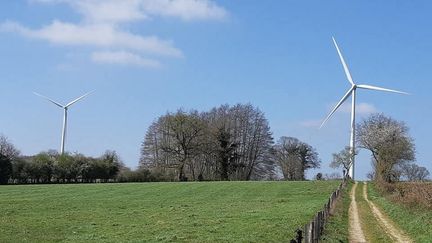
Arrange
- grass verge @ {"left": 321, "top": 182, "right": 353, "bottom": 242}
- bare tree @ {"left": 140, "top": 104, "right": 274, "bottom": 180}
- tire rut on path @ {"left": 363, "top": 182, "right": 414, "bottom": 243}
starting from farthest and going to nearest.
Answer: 1. bare tree @ {"left": 140, "top": 104, "right": 274, "bottom": 180}
2. tire rut on path @ {"left": 363, "top": 182, "right": 414, "bottom": 243}
3. grass verge @ {"left": 321, "top": 182, "right": 353, "bottom": 242}

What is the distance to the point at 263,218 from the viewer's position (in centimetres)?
3350

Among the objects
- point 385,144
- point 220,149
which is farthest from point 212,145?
point 385,144

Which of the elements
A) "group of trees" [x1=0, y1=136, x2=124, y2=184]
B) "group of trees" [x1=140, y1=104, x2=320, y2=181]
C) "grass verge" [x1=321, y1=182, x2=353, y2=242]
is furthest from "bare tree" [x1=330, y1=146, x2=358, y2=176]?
"grass verge" [x1=321, y1=182, x2=353, y2=242]

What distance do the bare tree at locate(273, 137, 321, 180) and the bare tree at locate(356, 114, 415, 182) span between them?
96.4ft

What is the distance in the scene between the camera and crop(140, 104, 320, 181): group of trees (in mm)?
132625

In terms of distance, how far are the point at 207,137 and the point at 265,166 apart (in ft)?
59.8

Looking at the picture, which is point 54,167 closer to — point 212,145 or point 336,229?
point 212,145

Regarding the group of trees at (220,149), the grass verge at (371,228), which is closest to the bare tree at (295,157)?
the group of trees at (220,149)

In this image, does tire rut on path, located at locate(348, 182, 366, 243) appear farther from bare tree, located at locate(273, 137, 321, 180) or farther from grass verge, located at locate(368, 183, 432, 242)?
bare tree, located at locate(273, 137, 321, 180)

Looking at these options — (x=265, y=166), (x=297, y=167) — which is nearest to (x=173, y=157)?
(x=265, y=166)

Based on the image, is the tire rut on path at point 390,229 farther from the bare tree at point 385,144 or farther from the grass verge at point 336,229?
the bare tree at point 385,144

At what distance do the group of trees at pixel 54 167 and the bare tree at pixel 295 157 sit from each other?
4170 centimetres

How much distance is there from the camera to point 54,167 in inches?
4692

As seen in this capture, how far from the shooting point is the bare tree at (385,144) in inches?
3629
